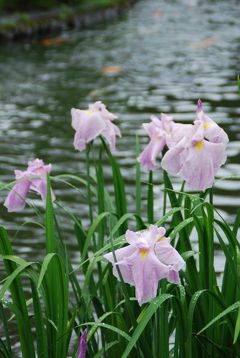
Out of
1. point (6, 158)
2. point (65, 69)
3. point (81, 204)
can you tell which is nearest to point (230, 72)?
point (65, 69)

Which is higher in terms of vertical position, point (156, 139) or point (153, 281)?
point (156, 139)

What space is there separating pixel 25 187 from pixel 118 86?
732cm

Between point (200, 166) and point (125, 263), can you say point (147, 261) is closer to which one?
point (125, 263)

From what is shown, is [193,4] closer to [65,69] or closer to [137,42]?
[137,42]

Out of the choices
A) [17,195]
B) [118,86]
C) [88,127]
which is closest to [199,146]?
[88,127]

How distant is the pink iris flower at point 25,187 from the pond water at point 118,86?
2.03m

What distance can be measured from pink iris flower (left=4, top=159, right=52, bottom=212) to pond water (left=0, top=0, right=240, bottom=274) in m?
2.03

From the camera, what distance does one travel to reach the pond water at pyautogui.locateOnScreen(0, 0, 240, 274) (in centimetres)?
691

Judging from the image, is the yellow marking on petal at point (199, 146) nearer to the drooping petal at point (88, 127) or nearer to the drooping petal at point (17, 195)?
the drooping petal at point (88, 127)

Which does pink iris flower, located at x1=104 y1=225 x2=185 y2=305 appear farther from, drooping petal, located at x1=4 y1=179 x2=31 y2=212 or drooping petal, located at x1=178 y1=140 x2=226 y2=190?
drooping petal, located at x1=4 y1=179 x2=31 y2=212

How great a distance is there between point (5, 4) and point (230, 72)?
22.7ft

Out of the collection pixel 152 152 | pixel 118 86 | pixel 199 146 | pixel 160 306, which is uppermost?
pixel 199 146

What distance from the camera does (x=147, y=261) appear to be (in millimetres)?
2383

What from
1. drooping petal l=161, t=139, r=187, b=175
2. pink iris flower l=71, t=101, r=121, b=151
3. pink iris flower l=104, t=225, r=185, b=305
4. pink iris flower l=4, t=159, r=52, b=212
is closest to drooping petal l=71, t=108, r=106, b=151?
pink iris flower l=71, t=101, r=121, b=151
